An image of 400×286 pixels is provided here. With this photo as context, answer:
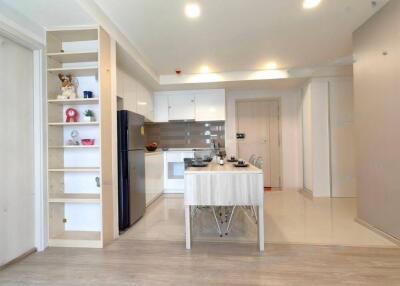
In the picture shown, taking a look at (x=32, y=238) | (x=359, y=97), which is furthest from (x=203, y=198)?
(x=359, y=97)

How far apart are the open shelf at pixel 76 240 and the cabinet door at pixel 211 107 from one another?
127 inches

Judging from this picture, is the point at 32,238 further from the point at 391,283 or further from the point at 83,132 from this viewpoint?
the point at 391,283

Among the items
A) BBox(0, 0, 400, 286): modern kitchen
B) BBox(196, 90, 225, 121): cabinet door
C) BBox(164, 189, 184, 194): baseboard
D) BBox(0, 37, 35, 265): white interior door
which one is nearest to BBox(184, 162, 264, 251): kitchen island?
BBox(0, 0, 400, 286): modern kitchen

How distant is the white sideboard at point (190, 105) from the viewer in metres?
5.12

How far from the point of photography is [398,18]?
226cm

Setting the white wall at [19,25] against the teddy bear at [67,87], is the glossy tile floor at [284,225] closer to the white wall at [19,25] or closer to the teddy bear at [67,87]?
the teddy bear at [67,87]

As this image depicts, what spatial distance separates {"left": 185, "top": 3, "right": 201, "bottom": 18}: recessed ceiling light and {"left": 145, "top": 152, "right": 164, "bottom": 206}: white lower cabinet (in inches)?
85.6

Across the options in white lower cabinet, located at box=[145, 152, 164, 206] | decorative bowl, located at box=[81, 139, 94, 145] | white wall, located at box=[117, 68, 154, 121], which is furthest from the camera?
white lower cabinet, located at box=[145, 152, 164, 206]

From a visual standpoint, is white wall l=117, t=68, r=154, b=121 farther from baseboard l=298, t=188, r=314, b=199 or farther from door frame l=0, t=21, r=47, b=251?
baseboard l=298, t=188, r=314, b=199

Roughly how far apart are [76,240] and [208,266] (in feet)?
4.70

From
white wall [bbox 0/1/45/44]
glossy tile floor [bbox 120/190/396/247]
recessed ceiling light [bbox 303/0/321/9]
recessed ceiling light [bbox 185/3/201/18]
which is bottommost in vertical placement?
glossy tile floor [bbox 120/190/396/247]

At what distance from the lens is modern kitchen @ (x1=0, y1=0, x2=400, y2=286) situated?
2045 millimetres

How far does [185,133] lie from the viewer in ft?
18.3

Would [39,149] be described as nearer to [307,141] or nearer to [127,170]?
[127,170]
